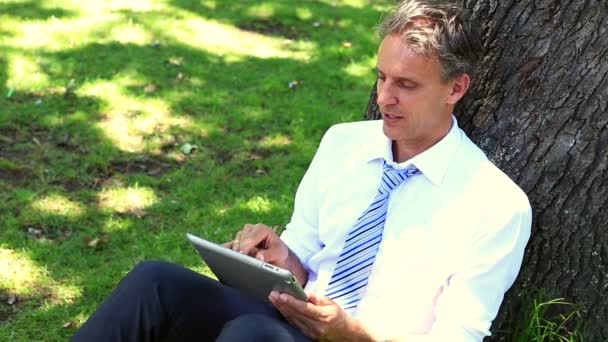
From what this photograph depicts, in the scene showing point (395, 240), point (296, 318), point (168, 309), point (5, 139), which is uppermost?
point (395, 240)

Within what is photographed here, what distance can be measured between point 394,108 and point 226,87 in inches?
141

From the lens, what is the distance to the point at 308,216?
10.3 ft

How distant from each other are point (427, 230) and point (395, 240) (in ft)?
0.38

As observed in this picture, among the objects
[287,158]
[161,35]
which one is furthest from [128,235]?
[161,35]

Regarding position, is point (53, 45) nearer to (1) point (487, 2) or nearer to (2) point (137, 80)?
(2) point (137, 80)

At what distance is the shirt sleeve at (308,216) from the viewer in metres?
3.11

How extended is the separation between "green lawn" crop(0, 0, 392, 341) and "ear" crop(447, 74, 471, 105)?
2007mm

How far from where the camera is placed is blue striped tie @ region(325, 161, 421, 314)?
9.51 feet

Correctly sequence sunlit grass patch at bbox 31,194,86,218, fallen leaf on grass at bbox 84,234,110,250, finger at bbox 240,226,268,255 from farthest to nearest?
sunlit grass patch at bbox 31,194,86,218 → fallen leaf on grass at bbox 84,234,110,250 → finger at bbox 240,226,268,255

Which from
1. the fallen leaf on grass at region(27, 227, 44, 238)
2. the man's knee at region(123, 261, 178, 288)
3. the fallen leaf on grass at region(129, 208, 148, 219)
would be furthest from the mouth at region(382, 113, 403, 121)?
the fallen leaf on grass at region(27, 227, 44, 238)

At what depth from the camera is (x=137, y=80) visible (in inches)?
243

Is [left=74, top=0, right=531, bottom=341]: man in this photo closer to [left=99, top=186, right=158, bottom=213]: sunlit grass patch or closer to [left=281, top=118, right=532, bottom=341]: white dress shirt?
[left=281, top=118, right=532, bottom=341]: white dress shirt

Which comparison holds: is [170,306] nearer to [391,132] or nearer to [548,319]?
[391,132]

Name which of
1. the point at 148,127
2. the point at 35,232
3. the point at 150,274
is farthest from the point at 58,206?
the point at 150,274
